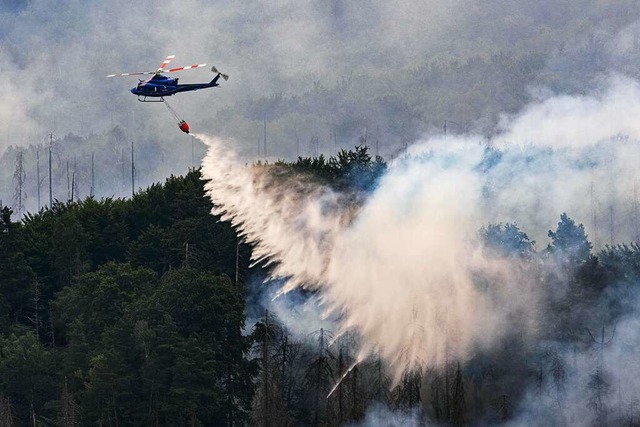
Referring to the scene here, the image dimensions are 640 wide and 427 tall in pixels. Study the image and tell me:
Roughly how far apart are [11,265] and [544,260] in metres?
48.9

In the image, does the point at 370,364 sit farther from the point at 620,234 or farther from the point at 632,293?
the point at 620,234

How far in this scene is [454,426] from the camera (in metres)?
97.2

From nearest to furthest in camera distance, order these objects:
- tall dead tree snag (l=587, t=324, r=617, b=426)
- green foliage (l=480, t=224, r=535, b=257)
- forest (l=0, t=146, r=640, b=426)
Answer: tall dead tree snag (l=587, t=324, r=617, b=426), forest (l=0, t=146, r=640, b=426), green foliage (l=480, t=224, r=535, b=257)

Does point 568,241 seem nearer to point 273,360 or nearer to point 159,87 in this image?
point 273,360

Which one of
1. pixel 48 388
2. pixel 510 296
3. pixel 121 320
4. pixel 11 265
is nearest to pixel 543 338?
pixel 510 296

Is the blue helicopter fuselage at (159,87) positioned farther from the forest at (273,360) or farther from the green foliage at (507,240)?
the green foliage at (507,240)

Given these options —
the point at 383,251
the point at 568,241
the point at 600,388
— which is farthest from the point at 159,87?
the point at 568,241

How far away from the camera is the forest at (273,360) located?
99.2 metres

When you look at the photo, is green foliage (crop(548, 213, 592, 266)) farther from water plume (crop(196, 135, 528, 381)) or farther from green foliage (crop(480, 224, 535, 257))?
water plume (crop(196, 135, 528, 381))

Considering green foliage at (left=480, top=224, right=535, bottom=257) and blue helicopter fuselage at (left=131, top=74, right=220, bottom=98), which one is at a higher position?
blue helicopter fuselage at (left=131, top=74, right=220, bottom=98)

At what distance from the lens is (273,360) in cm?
10931

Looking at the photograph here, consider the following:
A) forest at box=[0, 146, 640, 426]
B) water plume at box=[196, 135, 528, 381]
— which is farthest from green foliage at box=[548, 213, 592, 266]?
water plume at box=[196, 135, 528, 381]

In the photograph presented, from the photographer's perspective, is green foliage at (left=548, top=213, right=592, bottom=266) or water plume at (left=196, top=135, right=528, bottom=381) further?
green foliage at (left=548, top=213, right=592, bottom=266)

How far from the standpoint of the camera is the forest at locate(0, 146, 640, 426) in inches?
3907
